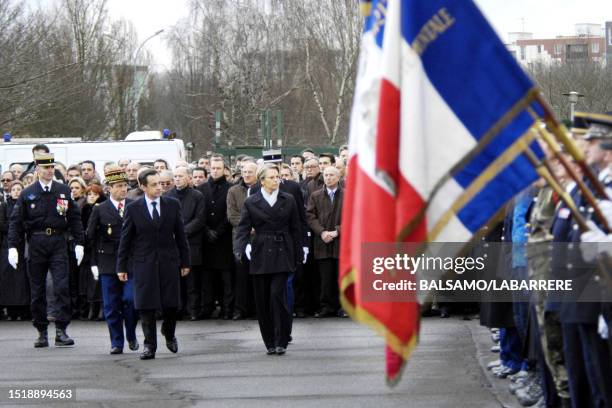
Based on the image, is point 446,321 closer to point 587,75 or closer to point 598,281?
point 598,281

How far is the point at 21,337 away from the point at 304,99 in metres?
49.8

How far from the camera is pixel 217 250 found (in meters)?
18.5

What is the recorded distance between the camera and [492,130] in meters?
4.95

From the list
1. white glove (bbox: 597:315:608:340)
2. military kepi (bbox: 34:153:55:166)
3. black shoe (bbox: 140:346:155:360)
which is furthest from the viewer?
military kepi (bbox: 34:153:55:166)

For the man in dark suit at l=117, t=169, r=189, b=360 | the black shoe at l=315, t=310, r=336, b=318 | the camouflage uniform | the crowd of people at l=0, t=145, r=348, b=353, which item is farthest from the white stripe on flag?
the black shoe at l=315, t=310, r=336, b=318

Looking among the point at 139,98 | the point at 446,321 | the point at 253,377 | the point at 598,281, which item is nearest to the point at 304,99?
the point at 139,98

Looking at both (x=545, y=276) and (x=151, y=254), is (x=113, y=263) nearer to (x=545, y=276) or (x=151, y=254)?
(x=151, y=254)

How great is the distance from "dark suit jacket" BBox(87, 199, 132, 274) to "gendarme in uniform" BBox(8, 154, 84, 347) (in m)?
0.19

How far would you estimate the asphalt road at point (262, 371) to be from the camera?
10609 millimetres

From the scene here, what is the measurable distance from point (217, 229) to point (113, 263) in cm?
403

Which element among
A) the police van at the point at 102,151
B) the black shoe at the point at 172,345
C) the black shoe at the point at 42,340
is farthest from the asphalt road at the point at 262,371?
the police van at the point at 102,151

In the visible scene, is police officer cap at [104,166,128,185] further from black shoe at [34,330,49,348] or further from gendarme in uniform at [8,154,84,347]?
black shoe at [34,330,49,348]

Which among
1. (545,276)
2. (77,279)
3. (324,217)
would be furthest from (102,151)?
(545,276)

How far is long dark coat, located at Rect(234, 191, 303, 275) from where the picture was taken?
13781 millimetres
